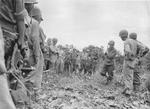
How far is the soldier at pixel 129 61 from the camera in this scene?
12211 mm

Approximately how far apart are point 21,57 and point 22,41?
285 millimetres

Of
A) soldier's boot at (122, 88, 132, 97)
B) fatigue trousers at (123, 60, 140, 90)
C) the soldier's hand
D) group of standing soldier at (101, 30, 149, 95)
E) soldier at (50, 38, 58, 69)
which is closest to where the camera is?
the soldier's hand

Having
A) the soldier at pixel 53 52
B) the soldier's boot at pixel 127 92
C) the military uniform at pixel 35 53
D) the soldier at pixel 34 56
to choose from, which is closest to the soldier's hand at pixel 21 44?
the soldier at pixel 34 56

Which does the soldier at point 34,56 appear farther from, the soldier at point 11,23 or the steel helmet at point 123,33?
the steel helmet at point 123,33

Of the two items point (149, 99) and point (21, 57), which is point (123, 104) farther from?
point (21, 57)

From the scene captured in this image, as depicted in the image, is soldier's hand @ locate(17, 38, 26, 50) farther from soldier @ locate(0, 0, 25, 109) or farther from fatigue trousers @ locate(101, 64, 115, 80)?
fatigue trousers @ locate(101, 64, 115, 80)

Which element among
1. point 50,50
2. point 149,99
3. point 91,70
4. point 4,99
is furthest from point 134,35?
point 91,70

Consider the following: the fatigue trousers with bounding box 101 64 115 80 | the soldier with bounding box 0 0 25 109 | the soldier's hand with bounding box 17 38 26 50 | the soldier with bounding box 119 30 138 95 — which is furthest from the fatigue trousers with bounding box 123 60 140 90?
the soldier with bounding box 0 0 25 109

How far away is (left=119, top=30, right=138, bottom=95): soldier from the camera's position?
Answer: 12211mm

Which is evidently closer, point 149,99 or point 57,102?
point 57,102

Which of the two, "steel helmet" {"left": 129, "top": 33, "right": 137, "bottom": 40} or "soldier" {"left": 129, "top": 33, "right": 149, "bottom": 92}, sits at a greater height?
"steel helmet" {"left": 129, "top": 33, "right": 137, "bottom": 40}

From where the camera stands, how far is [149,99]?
11.2 m

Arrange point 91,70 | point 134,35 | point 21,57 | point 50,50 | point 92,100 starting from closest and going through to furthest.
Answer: point 21,57 → point 92,100 → point 134,35 → point 50,50 → point 91,70

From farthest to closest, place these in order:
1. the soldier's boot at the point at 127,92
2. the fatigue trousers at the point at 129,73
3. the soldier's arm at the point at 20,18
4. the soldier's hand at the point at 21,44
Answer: the fatigue trousers at the point at 129,73 → the soldier's boot at the point at 127,92 → the soldier's hand at the point at 21,44 → the soldier's arm at the point at 20,18
